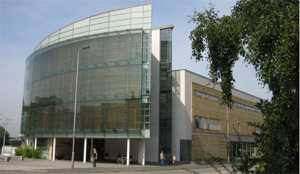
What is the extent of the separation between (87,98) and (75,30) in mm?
10547

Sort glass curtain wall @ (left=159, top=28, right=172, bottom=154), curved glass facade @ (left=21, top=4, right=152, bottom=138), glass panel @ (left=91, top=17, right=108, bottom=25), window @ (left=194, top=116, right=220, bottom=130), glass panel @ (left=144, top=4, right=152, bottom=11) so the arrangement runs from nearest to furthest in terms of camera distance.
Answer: curved glass facade @ (left=21, top=4, right=152, bottom=138) → glass panel @ (left=144, top=4, right=152, bottom=11) → glass panel @ (left=91, top=17, right=108, bottom=25) → glass curtain wall @ (left=159, top=28, right=172, bottom=154) → window @ (left=194, top=116, right=220, bottom=130)

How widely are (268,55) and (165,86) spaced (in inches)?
1344

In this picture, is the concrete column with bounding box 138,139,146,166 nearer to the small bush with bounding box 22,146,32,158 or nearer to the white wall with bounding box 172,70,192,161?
the white wall with bounding box 172,70,192,161

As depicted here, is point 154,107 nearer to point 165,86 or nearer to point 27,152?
point 165,86

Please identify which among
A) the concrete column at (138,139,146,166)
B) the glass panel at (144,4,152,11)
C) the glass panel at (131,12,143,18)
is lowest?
the concrete column at (138,139,146,166)

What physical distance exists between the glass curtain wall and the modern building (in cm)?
13

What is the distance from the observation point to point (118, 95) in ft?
119

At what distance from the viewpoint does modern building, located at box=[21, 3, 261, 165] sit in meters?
35.6

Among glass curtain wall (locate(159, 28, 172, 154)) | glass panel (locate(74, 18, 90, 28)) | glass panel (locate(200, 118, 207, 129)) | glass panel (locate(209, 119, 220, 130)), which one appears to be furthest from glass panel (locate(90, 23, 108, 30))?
glass panel (locate(209, 119, 220, 130))

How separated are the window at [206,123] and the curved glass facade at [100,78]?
36.1ft

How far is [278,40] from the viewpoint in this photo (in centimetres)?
779

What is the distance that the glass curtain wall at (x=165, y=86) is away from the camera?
1635 inches

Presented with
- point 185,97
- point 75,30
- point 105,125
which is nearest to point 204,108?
point 185,97

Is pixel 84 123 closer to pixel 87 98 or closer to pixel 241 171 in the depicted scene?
pixel 87 98
